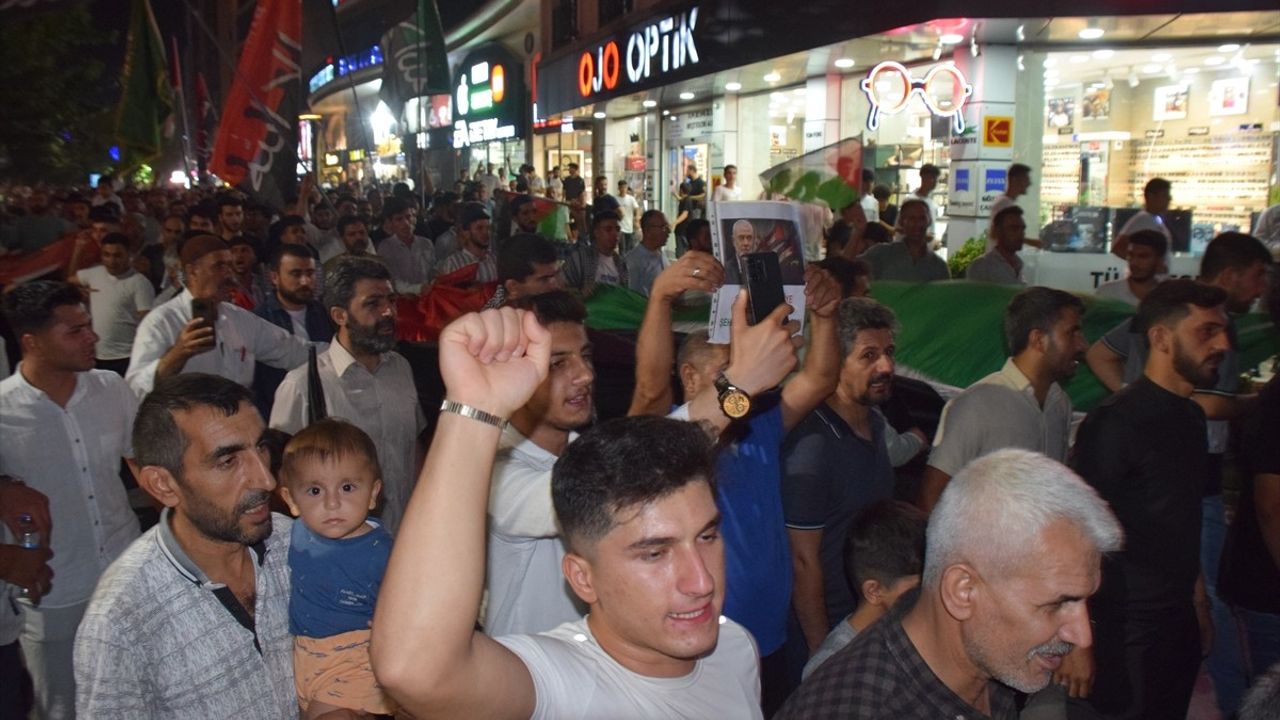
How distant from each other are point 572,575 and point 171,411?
4.89 ft

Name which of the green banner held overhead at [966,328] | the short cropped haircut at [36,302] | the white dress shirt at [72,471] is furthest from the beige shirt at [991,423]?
the short cropped haircut at [36,302]

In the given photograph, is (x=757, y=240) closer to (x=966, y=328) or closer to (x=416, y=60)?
(x=966, y=328)

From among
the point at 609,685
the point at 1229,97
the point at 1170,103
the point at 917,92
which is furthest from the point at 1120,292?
the point at 1170,103

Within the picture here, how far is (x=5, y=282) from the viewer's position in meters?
6.44

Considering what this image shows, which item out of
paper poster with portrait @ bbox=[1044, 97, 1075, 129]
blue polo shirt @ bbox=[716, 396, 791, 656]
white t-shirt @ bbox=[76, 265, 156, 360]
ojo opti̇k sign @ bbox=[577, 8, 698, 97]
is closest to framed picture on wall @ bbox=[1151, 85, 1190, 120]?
paper poster with portrait @ bbox=[1044, 97, 1075, 129]

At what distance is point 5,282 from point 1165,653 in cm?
643

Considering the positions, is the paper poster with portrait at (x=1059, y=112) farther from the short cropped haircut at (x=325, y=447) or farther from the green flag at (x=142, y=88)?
the short cropped haircut at (x=325, y=447)

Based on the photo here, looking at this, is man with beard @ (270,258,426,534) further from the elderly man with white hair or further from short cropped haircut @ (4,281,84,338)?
the elderly man with white hair

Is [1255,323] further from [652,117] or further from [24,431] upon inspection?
[652,117]

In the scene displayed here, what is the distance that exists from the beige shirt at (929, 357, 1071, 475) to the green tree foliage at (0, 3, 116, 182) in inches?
1102

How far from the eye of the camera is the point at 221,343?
593cm

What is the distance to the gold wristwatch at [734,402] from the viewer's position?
113 inches

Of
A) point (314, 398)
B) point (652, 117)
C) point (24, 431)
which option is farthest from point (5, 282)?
point (652, 117)

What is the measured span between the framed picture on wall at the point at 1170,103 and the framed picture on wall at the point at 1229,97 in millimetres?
340
